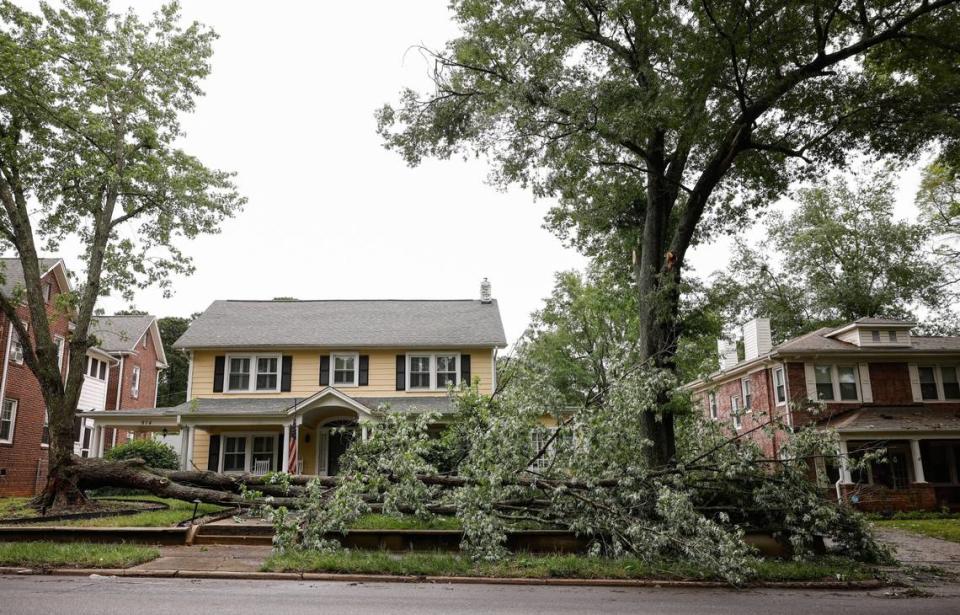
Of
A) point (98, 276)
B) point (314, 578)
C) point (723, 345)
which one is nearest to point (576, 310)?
point (723, 345)

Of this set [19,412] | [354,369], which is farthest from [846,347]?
[19,412]

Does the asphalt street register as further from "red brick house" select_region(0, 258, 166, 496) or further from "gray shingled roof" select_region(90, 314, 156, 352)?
"gray shingled roof" select_region(90, 314, 156, 352)

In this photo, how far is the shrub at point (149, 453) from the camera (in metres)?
22.0

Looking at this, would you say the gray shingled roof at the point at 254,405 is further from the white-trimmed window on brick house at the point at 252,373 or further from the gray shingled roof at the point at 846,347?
the gray shingled roof at the point at 846,347

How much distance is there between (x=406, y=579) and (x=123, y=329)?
29.2 meters

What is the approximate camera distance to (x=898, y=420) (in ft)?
74.1

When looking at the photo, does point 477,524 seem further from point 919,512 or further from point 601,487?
point 919,512

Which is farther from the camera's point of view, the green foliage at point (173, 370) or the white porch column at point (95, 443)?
the green foliage at point (173, 370)

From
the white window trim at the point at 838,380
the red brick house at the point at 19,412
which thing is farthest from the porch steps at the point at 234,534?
the white window trim at the point at 838,380

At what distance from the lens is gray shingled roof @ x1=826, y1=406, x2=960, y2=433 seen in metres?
21.9

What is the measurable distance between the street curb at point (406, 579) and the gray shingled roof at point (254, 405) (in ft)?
40.6

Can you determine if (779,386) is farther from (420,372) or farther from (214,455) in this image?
(214,455)

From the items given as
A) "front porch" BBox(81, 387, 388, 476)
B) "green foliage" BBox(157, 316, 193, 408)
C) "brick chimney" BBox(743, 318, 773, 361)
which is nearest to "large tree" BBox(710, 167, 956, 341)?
"brick chimney" BBox(743, 318, 773, 361)

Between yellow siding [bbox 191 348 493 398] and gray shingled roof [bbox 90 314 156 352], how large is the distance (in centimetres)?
882
